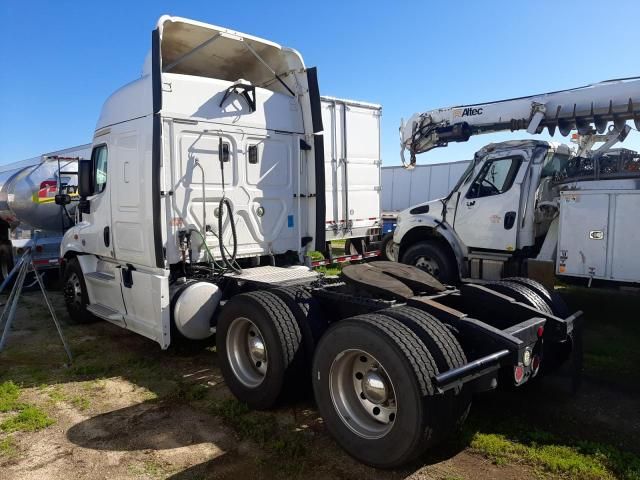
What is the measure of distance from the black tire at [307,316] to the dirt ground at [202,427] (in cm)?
62

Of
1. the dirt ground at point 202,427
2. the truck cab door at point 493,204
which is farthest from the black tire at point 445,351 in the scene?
the truck cab door at point 493,204

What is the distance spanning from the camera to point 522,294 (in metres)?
4.19

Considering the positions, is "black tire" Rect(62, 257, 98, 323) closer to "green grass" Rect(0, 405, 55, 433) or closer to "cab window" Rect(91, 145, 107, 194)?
"cab window" Rect(91, 145, 107, 194)

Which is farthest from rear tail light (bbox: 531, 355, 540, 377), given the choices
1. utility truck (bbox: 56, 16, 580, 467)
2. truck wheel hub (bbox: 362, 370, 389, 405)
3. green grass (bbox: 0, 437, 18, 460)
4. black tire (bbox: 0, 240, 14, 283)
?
black tire (bbox: 0, 240, 14, 283)

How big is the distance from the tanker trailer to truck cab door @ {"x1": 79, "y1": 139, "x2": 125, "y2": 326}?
12.2 ft

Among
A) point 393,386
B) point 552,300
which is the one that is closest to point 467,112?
point 552,300

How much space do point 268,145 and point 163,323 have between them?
8.28ft

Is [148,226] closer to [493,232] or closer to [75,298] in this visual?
[75,298]

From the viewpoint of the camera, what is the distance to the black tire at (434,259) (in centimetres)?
835

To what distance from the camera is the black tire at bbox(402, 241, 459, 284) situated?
835 cm

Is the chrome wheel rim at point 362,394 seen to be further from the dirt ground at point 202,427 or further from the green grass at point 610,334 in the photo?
the green grass at point 610,334

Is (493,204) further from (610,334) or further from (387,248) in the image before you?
(610,334)

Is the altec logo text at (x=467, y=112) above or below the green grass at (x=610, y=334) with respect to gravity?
above

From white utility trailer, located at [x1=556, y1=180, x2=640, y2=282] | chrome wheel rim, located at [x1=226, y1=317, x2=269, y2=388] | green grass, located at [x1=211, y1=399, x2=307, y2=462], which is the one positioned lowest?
green grass, located at [x1=211, y1=399, x2=307, y2=462]
